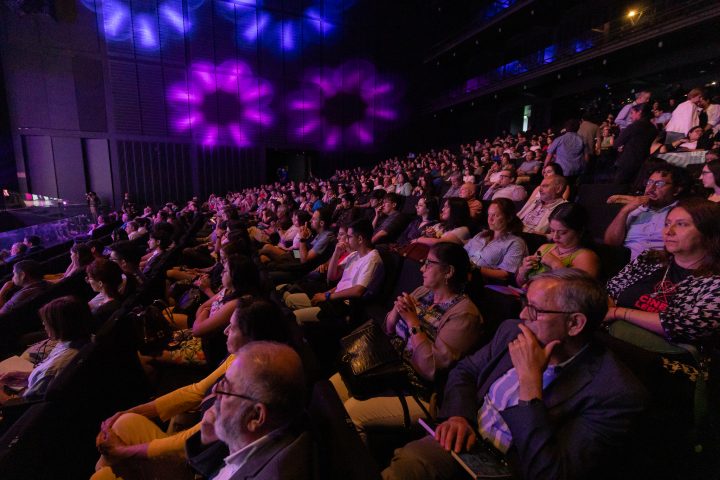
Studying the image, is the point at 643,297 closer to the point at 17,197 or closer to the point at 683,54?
the point at 683,54

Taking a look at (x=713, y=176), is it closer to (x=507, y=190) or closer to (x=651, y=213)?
(x=651, y=213)

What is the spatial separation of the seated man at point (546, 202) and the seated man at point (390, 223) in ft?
4.91

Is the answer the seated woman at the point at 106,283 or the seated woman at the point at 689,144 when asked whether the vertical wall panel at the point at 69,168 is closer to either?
the seated woman at the point at 106,283

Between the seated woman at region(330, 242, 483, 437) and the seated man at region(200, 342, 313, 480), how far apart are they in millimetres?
693

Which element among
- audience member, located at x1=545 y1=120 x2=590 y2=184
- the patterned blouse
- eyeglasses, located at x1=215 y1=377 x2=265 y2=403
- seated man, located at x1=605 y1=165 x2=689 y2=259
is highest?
audience member, located at x1=545 y1=120 x2=590 y2=184

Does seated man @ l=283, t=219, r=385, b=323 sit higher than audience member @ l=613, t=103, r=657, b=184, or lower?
lower

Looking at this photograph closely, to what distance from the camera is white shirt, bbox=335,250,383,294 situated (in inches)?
109

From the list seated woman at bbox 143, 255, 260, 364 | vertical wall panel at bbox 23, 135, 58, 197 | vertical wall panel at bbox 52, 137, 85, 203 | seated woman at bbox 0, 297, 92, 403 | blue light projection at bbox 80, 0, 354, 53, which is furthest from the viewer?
blue light projection at bbox 80, 0, 354, 53

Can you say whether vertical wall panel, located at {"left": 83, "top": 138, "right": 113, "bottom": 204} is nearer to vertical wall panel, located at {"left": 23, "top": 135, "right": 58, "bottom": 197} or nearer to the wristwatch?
vertical wall panel, located at {"left": 23, "top": 135, "right": 58, "bottom": 197}

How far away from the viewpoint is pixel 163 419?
1.70m

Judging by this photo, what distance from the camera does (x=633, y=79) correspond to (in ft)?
36.7

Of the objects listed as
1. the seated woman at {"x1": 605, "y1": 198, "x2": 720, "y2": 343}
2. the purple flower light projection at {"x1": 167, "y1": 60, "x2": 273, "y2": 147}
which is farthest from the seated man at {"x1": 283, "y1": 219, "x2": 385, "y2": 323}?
the purple flower light projection at {"x1": 167, "y1": 60, "x2": 273, "y2": 147}

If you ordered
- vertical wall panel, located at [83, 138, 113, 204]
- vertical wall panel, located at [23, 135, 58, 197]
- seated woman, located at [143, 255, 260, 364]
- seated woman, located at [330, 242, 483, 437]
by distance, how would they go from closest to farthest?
seated woman, located at [330, 242, 483, 437]
seated woman, located at [143, 255, 260, 364]
vertical wall panel, located at [23, 135, 58, 197]
vertical wall panel, located at [83, 138, 113, 204]

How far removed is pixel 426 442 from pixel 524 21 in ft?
56.6
